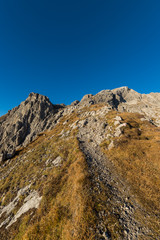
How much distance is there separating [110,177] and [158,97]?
203m

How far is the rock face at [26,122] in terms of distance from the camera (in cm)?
7775

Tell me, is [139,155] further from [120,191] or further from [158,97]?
[158,97]

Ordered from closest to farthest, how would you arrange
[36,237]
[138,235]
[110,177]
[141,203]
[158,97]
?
1. [138,235]
2. [36,237]
3. [141,203]
4. [110,177]
5. [158,97]

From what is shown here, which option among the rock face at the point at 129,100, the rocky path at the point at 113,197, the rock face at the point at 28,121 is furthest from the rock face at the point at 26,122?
the rocky path at the point at 113,197

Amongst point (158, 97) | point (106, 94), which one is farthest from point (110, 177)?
point (158, 97)

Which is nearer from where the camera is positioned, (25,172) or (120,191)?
(120,191)

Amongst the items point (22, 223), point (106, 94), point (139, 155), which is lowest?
point (22, 223)

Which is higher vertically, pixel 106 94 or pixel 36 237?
pixel 106 94

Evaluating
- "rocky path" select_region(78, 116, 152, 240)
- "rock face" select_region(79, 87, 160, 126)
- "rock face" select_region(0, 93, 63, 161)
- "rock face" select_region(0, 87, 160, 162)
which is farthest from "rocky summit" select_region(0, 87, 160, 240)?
"rock face" select_region(79, 87, 160, 126)

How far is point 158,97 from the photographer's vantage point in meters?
161

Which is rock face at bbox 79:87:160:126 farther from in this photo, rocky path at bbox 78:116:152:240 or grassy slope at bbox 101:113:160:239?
rocky path at bbox 78:116:152:240

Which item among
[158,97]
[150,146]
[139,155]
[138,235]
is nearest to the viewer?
[138,235]

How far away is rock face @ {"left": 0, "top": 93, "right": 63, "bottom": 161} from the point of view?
77.8m

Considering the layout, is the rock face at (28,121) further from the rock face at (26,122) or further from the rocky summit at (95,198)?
the rocky summit at (95,198)
